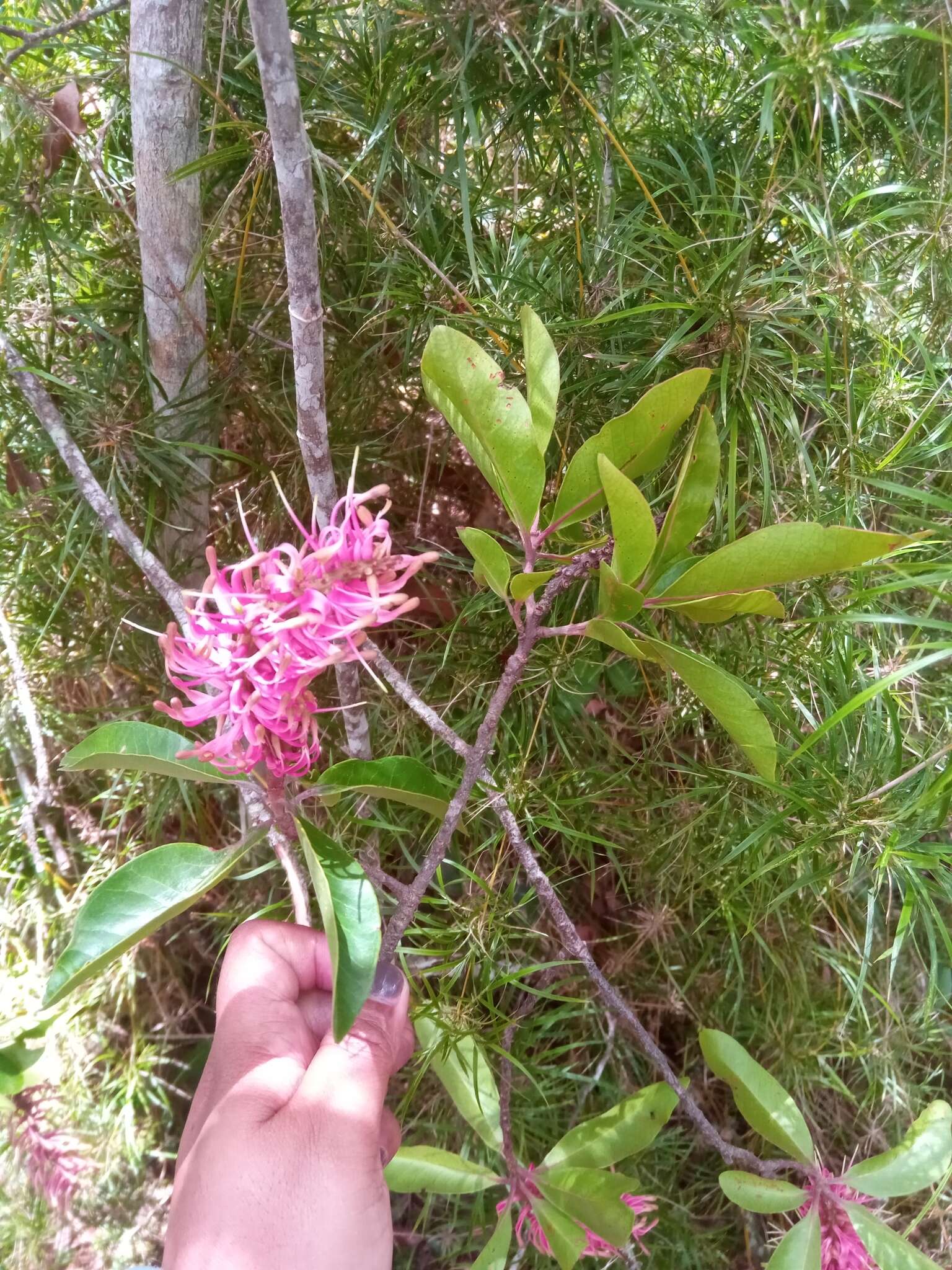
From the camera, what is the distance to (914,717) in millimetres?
714

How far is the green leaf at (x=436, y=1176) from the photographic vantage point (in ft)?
2.06

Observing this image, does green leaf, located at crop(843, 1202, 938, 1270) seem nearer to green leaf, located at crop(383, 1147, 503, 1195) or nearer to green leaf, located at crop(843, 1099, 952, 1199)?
green leaf, located at crop(843, 1099, 952, 1199)

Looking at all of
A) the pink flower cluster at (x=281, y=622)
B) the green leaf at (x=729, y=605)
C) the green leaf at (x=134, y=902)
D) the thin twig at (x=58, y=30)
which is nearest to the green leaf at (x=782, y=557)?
the green leaf at (x=729, y=605)

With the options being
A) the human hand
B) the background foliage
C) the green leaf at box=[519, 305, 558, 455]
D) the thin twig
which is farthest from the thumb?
the thin twig

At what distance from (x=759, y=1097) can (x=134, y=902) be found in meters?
0.48

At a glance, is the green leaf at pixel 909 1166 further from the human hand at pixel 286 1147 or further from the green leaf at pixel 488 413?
the green leaf at pixel 488 413

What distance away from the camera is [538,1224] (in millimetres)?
631

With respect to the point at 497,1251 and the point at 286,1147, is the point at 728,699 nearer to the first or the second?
the point at 286,1147

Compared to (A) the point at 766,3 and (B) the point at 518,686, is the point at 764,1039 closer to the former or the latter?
(B) the point at 518,686

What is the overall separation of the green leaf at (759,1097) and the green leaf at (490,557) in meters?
0.40

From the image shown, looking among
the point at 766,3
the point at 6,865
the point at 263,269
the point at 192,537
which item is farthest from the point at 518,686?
the point at 6,865

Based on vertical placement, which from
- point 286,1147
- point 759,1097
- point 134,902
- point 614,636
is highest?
point 614,636

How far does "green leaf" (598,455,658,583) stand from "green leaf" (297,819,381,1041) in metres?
0.21

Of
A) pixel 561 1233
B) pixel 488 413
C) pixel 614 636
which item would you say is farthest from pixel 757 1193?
pixel 488 413
